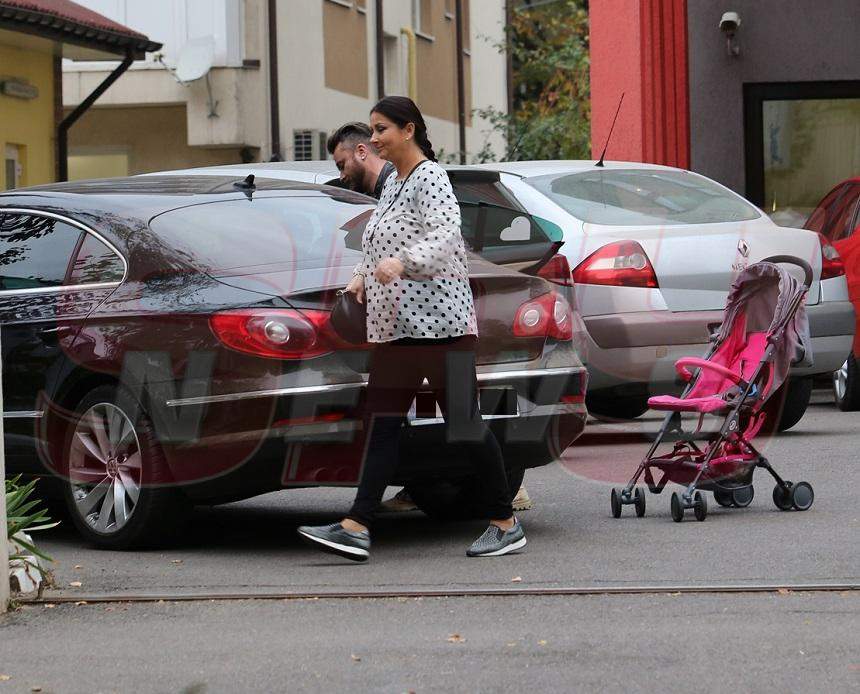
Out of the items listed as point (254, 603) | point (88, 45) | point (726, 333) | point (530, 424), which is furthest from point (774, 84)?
point (254, 603)

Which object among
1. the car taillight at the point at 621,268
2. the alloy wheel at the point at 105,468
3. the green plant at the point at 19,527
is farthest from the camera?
the car taillight at the point at 621,268

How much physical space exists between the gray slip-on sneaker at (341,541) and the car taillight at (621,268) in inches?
154

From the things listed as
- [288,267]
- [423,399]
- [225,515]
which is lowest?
[225,515]

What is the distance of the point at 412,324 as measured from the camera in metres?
7.18

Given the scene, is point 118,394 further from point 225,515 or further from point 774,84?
point 774,84

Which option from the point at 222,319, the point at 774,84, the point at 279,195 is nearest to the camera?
the point at 222,319

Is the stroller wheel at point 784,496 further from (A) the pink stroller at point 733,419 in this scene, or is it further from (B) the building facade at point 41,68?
(B) the building facade at point 41,68

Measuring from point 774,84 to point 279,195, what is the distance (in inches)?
489

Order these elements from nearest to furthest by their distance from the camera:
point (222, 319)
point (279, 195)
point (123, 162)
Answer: point (222, 319) → point (279, 195) → point (123, 162)

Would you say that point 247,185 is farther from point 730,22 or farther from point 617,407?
point 730,22

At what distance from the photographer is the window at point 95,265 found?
7883mm

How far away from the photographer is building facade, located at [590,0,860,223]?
19828mm

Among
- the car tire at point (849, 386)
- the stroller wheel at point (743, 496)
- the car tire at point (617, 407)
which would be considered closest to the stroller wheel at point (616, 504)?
the stroller wheel at point (743, 496)

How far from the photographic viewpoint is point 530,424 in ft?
25.6
